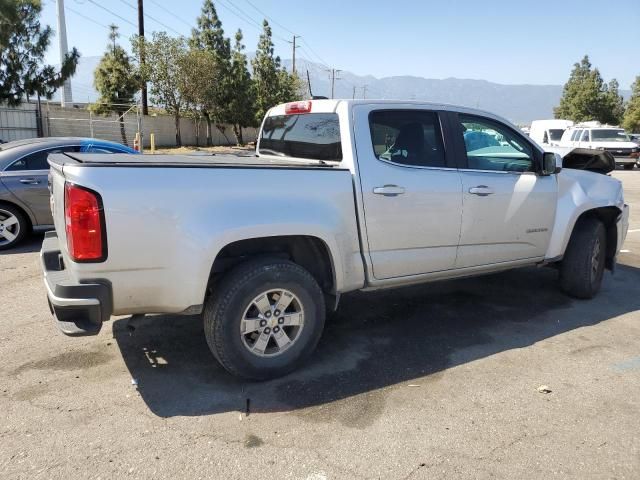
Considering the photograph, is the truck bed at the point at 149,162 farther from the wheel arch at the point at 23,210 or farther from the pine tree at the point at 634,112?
the pine tree at the point at 634,112

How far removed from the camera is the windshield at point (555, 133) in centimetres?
2777

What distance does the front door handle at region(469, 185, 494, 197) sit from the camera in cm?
443

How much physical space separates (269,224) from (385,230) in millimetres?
987

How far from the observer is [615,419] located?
3.29 metres

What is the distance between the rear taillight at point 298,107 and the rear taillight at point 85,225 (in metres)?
2.10

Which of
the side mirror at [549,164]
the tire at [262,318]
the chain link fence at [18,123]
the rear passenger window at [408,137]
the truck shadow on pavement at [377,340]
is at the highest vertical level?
the chain link fence at [18,123]

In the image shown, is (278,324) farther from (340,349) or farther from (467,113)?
(467,113)

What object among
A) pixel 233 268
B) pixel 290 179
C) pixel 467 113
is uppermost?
pixel 467 113

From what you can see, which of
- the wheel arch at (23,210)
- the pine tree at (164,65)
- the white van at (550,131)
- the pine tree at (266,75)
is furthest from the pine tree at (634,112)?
the wheel arch at (23,210)

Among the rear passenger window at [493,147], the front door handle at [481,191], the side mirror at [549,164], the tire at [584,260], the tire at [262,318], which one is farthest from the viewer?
the tire at [584,260]

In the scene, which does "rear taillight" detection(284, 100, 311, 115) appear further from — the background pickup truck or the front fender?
the front fender

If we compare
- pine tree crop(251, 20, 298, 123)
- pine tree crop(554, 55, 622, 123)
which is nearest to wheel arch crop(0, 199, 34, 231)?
pine tree crop(251, 20, 298, 123)

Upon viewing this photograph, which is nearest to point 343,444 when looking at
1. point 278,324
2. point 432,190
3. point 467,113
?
point 278,324

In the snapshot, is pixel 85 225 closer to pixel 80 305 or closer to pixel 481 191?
pixel 80 305
